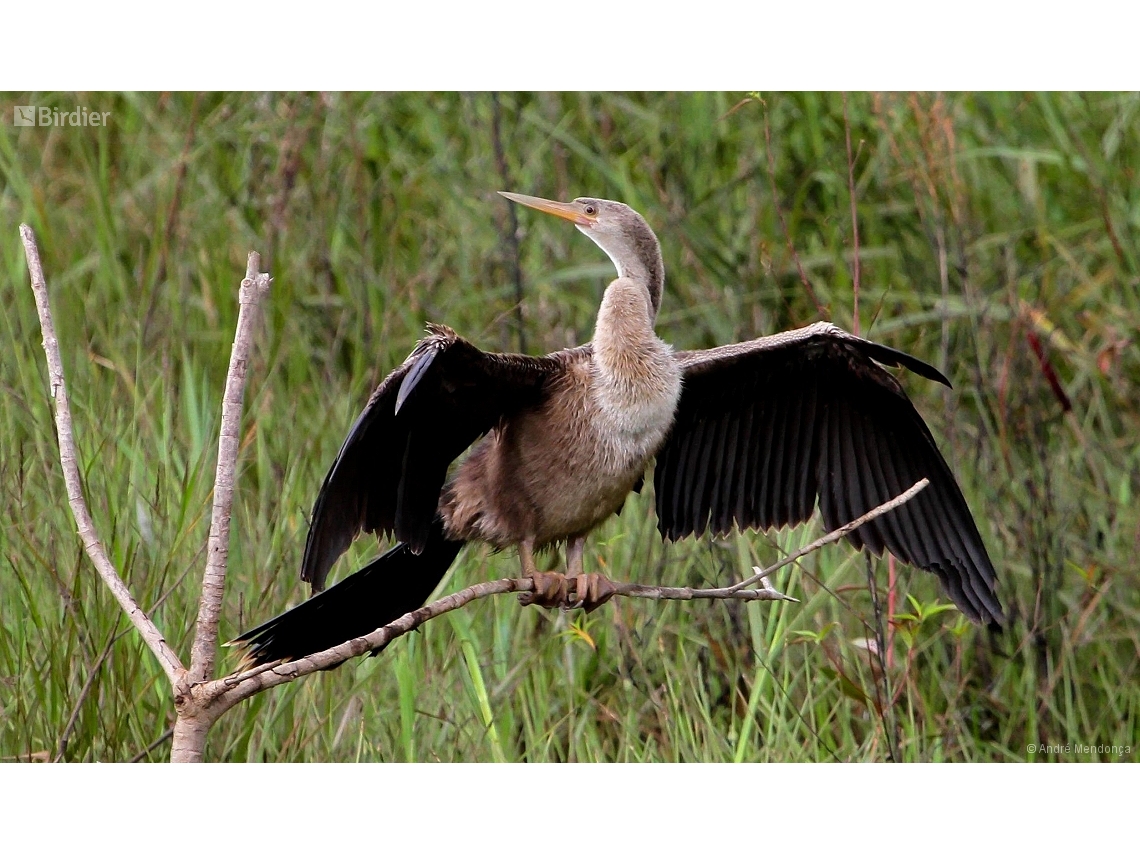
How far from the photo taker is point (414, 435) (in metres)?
2.82

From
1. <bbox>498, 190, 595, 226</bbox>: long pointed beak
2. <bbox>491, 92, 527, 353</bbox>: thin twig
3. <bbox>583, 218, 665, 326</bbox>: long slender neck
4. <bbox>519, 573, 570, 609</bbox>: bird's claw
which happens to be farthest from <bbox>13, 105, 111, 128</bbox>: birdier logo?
<bbox>519, 573, 570, 609</bbox>: bird's claw

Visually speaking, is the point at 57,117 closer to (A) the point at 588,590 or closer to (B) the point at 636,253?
(B) the point at 636,253

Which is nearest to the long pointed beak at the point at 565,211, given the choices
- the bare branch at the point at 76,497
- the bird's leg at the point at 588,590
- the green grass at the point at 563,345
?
the green grass at the point at 563,345

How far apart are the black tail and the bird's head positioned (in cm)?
73

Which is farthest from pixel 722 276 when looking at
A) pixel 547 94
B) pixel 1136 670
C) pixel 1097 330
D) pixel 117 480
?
pixel 117 480

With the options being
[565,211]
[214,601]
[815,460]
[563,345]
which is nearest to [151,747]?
[214,601]

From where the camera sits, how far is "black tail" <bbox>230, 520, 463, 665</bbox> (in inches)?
111

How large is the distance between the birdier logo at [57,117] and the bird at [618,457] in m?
1.42

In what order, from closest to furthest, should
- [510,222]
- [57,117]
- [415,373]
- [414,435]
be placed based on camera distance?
[415,373]
[414,435]
[57,117]
[510,222]

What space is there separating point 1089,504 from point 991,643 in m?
0.59

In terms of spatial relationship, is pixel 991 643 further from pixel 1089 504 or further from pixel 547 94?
pixel 547 94

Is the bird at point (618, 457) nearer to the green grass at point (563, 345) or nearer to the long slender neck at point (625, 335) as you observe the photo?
the long slender neck at point (625, 335)

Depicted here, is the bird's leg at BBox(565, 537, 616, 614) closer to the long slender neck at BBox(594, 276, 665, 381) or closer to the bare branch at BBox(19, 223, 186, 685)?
the long slender neck at BBox(594, 276, 665, 381)

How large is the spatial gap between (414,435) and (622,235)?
0.72 meters
